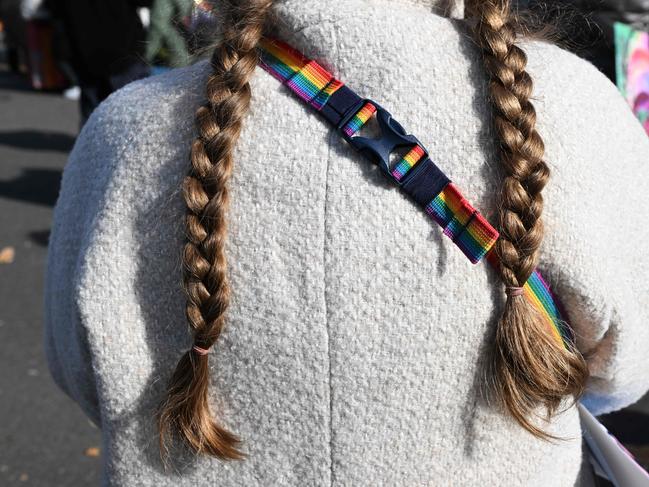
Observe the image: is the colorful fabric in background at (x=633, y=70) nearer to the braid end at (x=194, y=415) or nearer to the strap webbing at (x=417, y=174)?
the strap webbing at (x=417, y=174)

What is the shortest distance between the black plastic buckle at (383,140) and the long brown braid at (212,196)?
148 millimetres

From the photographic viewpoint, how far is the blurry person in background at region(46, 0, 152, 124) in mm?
4777

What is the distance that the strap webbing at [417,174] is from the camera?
1048mm

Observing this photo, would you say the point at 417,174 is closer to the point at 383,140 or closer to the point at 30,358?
the point at 383,140

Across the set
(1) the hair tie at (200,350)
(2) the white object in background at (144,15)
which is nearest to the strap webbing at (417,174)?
(1) the hair tie at (200,350)

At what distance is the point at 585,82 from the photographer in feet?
3.64

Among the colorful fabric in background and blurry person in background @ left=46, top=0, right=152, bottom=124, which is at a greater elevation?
the colorful fabric in background

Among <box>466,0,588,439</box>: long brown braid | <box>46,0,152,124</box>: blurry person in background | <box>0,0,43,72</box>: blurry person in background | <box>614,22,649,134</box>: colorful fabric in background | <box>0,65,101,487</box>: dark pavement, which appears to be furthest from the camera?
<box>0,0,43,72</box>: blurry person in background

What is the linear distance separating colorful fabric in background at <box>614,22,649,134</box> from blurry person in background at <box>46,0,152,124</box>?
277 centimetres

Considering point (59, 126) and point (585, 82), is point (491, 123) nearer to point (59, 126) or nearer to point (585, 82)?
point (585, 82)

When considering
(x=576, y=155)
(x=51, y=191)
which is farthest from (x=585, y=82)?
(x=51, y=191)

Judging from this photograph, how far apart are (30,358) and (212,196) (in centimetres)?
312

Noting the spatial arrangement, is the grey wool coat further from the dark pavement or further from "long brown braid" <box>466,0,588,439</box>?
the dark pavement

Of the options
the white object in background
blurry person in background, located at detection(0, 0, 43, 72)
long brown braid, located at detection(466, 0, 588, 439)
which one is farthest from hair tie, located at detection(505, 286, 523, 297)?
blurry person in background, located at detection(0, 0, 43, 72)
